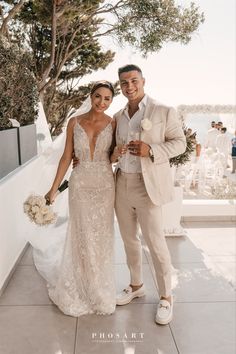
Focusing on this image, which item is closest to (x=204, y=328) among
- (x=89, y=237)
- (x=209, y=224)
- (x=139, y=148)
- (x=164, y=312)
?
→ (x=164, y=312)

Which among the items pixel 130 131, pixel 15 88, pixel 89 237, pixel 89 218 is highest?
pixel 15 88

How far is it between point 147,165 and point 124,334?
115cm

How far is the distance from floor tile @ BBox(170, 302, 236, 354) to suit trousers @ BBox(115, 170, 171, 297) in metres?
0.22

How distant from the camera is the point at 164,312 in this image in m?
2.63

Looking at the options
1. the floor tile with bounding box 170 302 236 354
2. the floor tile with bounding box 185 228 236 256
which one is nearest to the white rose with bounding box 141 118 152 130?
the floor tile with bounding box 170 302 236 354

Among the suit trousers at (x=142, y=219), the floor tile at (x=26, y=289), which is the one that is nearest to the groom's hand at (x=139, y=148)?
the suit trousers at (x=142, y=219)

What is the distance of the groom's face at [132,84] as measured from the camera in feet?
8.06

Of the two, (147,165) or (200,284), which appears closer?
(147,165)

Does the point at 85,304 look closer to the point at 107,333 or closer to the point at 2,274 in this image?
the point at 107,333

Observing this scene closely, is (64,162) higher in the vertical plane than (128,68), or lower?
lower

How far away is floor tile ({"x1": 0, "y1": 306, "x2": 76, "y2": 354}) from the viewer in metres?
2.32

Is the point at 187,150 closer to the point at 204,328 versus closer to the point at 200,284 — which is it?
the point at 200,284

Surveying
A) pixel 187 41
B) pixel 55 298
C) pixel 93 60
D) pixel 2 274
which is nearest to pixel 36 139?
pixel 2 274

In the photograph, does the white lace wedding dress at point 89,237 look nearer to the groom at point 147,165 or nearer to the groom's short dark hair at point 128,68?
the groom at point 147,165
